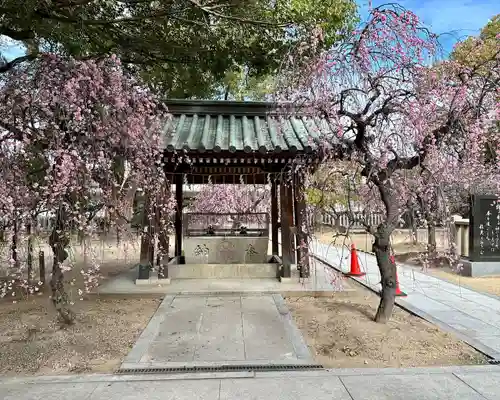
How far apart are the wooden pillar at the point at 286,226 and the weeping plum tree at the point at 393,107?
3.10 m

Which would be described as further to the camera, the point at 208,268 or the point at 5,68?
the point at 208,268

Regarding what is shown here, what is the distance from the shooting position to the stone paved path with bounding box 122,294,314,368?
14.9 ft

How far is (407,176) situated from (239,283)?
410 centimetres

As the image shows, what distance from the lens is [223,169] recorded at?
986 centimetres

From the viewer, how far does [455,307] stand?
7.05 meters

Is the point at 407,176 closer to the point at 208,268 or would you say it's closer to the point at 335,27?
the point at 335,27

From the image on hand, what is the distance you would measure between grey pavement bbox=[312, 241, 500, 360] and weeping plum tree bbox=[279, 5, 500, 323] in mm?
1112

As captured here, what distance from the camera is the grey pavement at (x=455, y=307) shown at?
5.37 m

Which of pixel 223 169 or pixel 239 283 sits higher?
pixel 223 169

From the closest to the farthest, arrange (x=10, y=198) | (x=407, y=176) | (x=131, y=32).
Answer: (x=10, y=198)
(x=407, y=176)
(x=131, y=32)

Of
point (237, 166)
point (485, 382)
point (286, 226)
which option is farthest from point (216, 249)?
point (485, 382)

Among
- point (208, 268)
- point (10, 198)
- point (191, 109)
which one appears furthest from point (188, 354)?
point (191, 109)

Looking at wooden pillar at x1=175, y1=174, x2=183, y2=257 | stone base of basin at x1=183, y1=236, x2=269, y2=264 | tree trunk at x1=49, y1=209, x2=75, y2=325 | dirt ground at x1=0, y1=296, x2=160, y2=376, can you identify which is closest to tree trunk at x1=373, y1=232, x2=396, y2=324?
dirt ground at x1=0, y1=296, x2=160, y2=376

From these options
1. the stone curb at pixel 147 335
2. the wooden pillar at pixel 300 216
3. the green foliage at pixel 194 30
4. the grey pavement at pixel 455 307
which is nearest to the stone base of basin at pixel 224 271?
the wooden pillar at pixel 300 216
